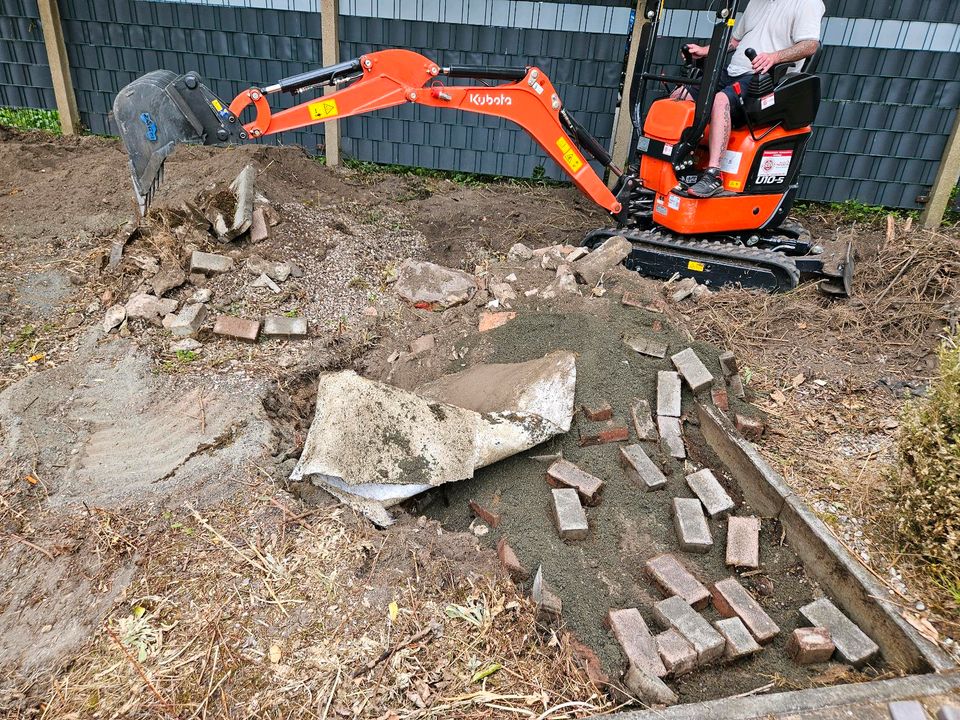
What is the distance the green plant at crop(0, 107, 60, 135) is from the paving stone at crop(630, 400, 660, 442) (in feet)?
26.9

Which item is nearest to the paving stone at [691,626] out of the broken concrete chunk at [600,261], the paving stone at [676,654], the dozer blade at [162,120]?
the paving stone at [676,654]

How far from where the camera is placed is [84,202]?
636 centimetres

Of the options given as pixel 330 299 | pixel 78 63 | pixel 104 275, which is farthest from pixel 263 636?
pixel 78 63

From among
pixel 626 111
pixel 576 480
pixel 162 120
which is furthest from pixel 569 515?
pixel 626 111

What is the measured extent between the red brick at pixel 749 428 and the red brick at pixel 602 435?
748 mm

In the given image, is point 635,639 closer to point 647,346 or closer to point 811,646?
point 811,646

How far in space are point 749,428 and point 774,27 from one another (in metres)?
3.36

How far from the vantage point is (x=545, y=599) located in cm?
289

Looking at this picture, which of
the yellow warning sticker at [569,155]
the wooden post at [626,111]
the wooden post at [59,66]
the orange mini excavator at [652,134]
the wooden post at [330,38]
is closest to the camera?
the orange mini excavator at [652,134]

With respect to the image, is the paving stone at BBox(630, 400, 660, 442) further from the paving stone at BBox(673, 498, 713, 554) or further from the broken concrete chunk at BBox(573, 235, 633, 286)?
the broken concrete chunk at BBox(573, 235, 633, 286)

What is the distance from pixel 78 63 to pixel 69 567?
24.3 feet

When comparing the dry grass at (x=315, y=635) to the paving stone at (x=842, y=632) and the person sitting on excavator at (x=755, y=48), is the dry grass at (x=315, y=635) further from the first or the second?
the person sitting on excavator at (x=755, y=48)

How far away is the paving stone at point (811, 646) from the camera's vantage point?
278 centimetres

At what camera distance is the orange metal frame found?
4.79m
